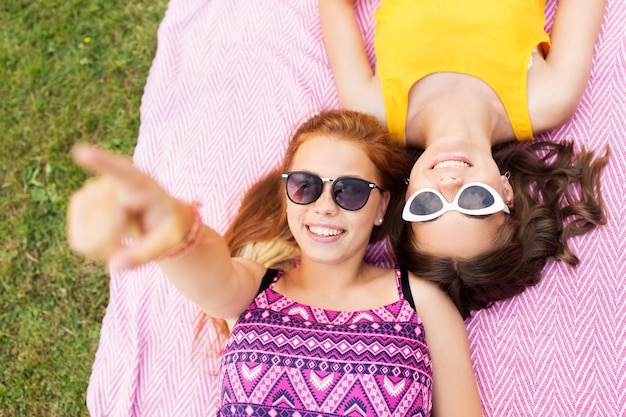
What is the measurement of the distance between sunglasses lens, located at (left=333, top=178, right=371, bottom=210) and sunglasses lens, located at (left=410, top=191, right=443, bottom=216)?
0.75 feet

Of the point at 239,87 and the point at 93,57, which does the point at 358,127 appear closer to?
the point at 239,87

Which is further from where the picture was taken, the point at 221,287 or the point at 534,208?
the point at 534,208

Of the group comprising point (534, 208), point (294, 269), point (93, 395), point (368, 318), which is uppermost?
point (534, 208)

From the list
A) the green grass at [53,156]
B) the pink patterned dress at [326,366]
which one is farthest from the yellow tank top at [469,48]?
the green grass at [53,156]

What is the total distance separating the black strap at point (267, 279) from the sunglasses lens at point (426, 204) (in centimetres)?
76

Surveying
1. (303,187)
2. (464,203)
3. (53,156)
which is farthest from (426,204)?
(53,156)

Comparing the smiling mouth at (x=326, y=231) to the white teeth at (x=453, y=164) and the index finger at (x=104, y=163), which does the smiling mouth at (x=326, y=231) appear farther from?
the index finger at (x=104, y=163)

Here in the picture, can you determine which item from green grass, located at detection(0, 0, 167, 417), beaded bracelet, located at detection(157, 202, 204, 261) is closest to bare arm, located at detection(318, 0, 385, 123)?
green grass, located at detection(0, 0, 167, 417)

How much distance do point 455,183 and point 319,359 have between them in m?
1.00

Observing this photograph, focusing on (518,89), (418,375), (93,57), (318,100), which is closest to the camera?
(418,375)

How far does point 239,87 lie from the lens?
3.69 meters

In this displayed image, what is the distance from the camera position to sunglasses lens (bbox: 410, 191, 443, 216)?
260 centimetres

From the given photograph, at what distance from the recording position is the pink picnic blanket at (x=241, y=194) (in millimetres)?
2924

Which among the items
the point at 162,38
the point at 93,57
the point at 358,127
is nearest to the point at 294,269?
the point at 358,127
